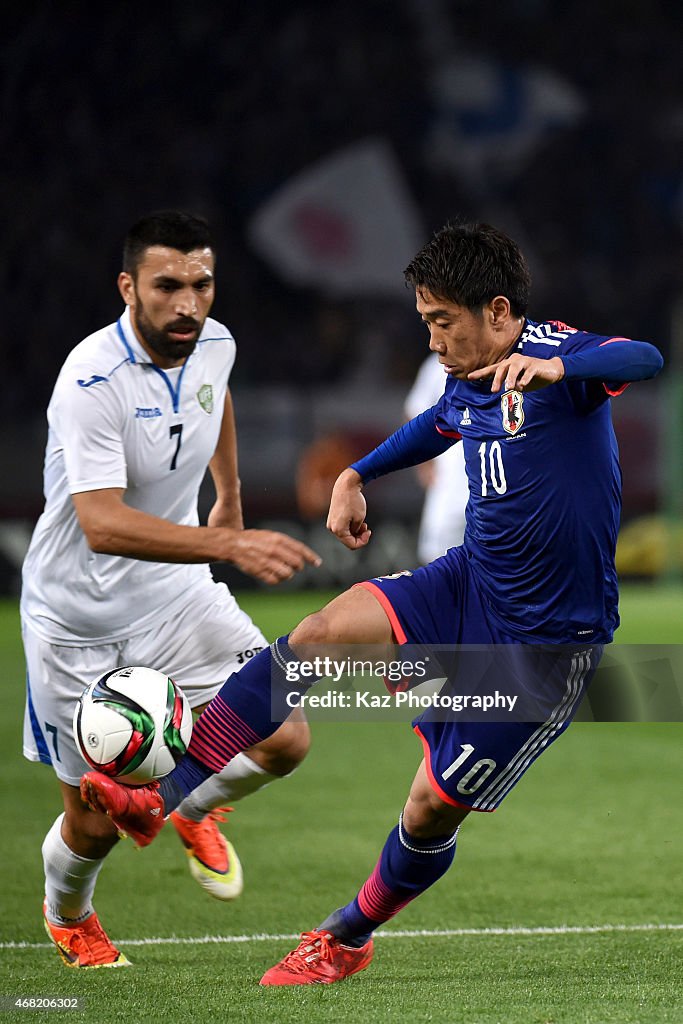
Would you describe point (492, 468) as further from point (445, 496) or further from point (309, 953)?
point (445, 496)

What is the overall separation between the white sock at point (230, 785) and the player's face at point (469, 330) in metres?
1.38

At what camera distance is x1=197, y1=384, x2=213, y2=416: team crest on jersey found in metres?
3.96

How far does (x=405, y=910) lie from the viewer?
4.54m

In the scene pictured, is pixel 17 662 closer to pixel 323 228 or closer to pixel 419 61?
pixel 323 228

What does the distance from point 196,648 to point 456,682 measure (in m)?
0.94

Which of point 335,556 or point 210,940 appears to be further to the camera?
point 335,556

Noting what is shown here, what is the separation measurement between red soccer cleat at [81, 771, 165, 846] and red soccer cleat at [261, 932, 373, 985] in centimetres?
56

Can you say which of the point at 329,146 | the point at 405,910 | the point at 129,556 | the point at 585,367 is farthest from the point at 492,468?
the point at 329,146

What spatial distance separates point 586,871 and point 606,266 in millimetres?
16357

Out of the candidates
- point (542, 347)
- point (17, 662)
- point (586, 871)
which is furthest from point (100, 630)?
point (17, 662)

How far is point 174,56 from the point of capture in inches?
744

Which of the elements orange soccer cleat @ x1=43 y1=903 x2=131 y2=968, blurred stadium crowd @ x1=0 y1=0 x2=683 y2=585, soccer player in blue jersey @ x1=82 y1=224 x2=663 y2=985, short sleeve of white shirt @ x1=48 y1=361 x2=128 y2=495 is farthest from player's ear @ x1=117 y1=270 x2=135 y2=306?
blurred stadium crowd @ x1=0 y1=0 x2=683 y2=585

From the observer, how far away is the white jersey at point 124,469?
146 inches

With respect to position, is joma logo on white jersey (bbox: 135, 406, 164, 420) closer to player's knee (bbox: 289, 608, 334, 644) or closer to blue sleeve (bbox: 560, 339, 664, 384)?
player's knee (bbox: 289, 608, 334, 644)
